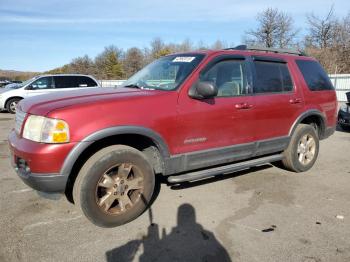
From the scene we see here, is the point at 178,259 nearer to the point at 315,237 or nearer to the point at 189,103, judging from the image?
the point at 315,237

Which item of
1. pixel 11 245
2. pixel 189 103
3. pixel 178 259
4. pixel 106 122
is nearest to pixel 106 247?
pixel 178 259

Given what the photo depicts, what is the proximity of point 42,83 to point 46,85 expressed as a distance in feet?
0.84

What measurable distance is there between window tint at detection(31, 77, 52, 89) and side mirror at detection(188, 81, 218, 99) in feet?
36.8

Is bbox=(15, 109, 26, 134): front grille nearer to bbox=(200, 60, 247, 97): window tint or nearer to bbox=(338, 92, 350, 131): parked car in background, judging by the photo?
bbox=(200, 60, 247, 97): window tint

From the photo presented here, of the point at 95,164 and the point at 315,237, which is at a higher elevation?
the point at 95,164

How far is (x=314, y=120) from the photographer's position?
231 inches

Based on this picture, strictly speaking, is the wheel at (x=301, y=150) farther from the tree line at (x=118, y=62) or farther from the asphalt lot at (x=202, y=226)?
the tree line at (x=118, y=62)

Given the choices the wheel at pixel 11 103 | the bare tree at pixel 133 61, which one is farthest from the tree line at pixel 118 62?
the wheel at pixel 11 103

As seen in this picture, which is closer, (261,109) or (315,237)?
(315,237)

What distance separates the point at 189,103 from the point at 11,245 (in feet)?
7.92

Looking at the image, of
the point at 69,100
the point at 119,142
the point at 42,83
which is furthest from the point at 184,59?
the point at 42,83

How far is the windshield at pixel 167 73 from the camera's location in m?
4.08

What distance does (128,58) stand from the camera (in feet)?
242

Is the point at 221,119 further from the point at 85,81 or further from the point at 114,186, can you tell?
the point at 85,81
